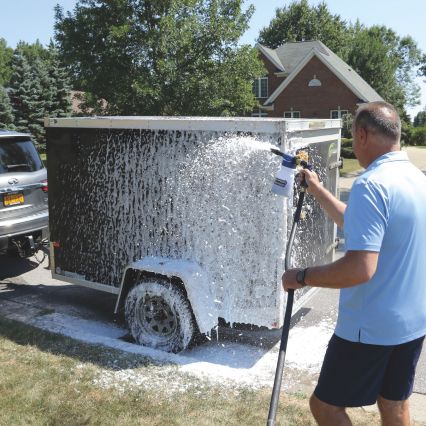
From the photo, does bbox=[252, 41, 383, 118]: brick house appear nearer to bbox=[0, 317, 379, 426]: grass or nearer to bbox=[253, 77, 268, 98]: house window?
bbox=[253, 77, 268, 98]: house window

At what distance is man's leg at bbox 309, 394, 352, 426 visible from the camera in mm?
2488

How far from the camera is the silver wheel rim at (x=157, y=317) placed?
15.5 feet

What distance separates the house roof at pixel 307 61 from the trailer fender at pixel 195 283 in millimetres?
29648

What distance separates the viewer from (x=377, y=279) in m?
2.35

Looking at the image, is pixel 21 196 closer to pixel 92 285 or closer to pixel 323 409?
pixel 92 285

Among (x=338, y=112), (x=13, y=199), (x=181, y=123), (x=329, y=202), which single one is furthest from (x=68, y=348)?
(x=338, y=112)

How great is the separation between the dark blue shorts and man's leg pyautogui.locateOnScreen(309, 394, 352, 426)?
3 centimetres

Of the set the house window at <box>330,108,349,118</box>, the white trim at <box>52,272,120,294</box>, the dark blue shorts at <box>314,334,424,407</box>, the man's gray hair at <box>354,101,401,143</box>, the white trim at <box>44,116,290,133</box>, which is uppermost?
the house window at <box>330,108,349,118</box>

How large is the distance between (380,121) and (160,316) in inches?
122

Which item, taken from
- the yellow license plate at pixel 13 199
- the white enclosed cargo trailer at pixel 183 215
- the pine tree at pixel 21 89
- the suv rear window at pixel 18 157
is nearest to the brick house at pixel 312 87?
the pine tree at pixel 21 89

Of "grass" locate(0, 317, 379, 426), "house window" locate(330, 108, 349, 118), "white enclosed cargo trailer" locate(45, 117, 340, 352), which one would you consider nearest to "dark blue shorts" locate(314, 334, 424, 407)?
"grass" locate(0, 317, 379, 426)

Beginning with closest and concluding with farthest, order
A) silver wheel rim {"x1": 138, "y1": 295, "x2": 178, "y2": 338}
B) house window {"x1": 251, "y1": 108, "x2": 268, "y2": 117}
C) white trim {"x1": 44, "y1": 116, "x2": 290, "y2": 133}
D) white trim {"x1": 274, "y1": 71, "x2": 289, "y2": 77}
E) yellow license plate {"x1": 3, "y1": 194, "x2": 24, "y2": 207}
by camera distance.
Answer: white trim {"x1": 44, "y1": 116, "x2": 290, "y2": 133} < silver wheel rim {"x1": 138, "y1": 295, "x2": 178, "y2": 338} < yellow license plate {"x1": 3, "y1": 194, "x2": 24, "y2": 207} < house window {"x1": 251, "y1": 108, "x2": 268, "y2": 117} < white trim {"x1": 274, "y1": 71, "x2": 289, "y2": 77}

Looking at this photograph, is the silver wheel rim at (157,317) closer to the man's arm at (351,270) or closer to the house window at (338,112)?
the man's arm at (351,270)

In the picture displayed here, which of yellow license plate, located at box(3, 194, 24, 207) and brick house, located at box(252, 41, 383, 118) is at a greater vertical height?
brick house, located at box(252, 41, 383, 118)
